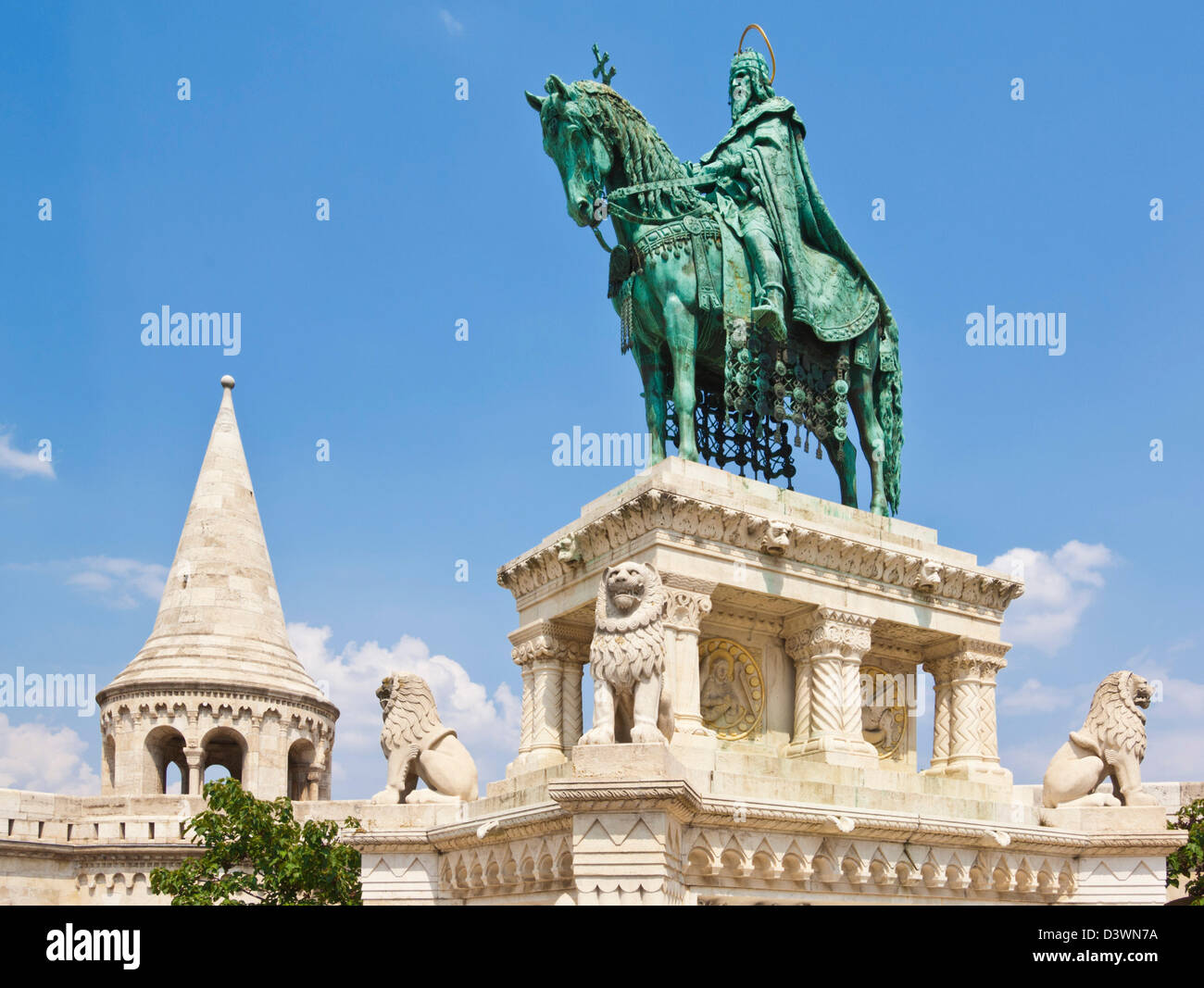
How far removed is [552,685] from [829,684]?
369 centimetres

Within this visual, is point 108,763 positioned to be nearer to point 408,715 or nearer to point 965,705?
point 408,715

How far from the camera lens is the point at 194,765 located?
4550 cm

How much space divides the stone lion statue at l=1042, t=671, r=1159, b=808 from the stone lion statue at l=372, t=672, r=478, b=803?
718 cm

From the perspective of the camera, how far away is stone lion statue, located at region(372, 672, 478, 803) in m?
16.8

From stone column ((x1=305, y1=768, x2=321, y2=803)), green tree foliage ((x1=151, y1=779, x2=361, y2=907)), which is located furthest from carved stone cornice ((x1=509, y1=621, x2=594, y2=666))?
stone column ((x1=305, y1=768, x2=321, y2=803))

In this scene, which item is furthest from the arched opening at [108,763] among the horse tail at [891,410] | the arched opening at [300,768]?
the horse tail at [891,410]

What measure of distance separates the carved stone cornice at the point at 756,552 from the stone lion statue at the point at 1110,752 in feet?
7.49

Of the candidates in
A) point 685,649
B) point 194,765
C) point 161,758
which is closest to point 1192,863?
point 685,649

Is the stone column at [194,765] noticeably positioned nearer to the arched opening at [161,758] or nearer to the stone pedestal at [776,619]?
the arched opening at [161,758]

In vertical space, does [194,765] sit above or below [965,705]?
below
